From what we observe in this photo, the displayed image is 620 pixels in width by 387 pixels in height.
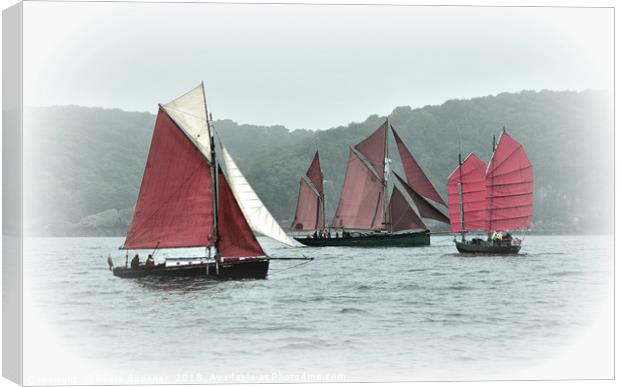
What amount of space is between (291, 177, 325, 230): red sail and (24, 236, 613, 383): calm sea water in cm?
2258

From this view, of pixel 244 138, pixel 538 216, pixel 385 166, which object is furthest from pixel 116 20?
pixel 385 166

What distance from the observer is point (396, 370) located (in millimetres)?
17781

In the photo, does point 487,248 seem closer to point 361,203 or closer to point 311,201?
point 311,201

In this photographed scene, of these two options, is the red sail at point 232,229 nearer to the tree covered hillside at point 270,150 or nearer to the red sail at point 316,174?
the tree covered hillside at point 270,150

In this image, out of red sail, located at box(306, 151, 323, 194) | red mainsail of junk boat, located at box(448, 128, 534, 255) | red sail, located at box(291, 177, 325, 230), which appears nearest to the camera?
red mainsail of junk boat, located at box(448, 128, 534, 255)

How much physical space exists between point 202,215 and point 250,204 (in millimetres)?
1627

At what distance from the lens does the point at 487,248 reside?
42375mm

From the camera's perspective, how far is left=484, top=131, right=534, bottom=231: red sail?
28.0 meters

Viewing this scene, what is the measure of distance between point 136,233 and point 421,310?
997cm

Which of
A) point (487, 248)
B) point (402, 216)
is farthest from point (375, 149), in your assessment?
point (402, 216)

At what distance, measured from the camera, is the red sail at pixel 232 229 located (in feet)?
92.8

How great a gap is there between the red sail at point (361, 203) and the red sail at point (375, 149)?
648mm

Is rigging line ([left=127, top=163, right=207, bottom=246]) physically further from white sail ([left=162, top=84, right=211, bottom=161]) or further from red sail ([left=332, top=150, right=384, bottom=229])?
red sail ([left=332, top=150, right=384, bottom=229])

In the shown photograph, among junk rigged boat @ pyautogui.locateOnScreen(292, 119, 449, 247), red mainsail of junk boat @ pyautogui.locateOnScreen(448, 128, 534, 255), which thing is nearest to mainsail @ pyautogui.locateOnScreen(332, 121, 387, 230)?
junk rigged boat @ pyautogui.locateOnScreen(292, 119, 449, 247)
